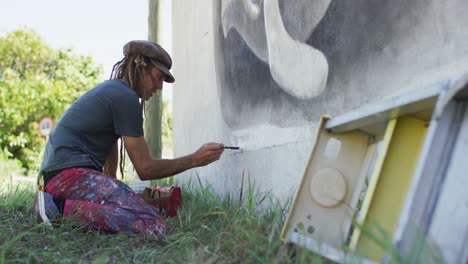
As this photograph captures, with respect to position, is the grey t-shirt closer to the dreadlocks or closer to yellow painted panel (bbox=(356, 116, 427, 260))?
the dreadlocks

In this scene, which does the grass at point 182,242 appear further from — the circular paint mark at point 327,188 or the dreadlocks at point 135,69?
the dreadlocks at point 135,69

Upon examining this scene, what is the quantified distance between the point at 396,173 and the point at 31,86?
1310 centimetres

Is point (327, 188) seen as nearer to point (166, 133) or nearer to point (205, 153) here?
point (205, 153)

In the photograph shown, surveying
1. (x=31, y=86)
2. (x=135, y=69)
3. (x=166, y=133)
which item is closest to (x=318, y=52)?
(x=135, y=69)

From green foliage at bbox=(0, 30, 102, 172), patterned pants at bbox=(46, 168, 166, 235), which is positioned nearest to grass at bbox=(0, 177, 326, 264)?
patterned pants at bbox=(46, 168, 166, 235)

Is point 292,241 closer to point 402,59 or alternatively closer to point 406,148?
point 406,148

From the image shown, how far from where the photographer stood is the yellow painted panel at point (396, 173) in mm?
1603

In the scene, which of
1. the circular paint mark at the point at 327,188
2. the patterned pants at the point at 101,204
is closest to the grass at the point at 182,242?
the patterned pants at the point at 101,204

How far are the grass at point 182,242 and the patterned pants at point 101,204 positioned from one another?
0.07m

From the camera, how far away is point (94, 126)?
3029 millimetres

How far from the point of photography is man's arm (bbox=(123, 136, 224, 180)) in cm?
290

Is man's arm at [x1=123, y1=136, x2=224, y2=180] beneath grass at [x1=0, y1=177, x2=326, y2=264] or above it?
above

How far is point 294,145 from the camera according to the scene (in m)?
2.72

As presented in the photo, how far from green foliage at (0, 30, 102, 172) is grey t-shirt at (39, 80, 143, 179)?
9.76m
